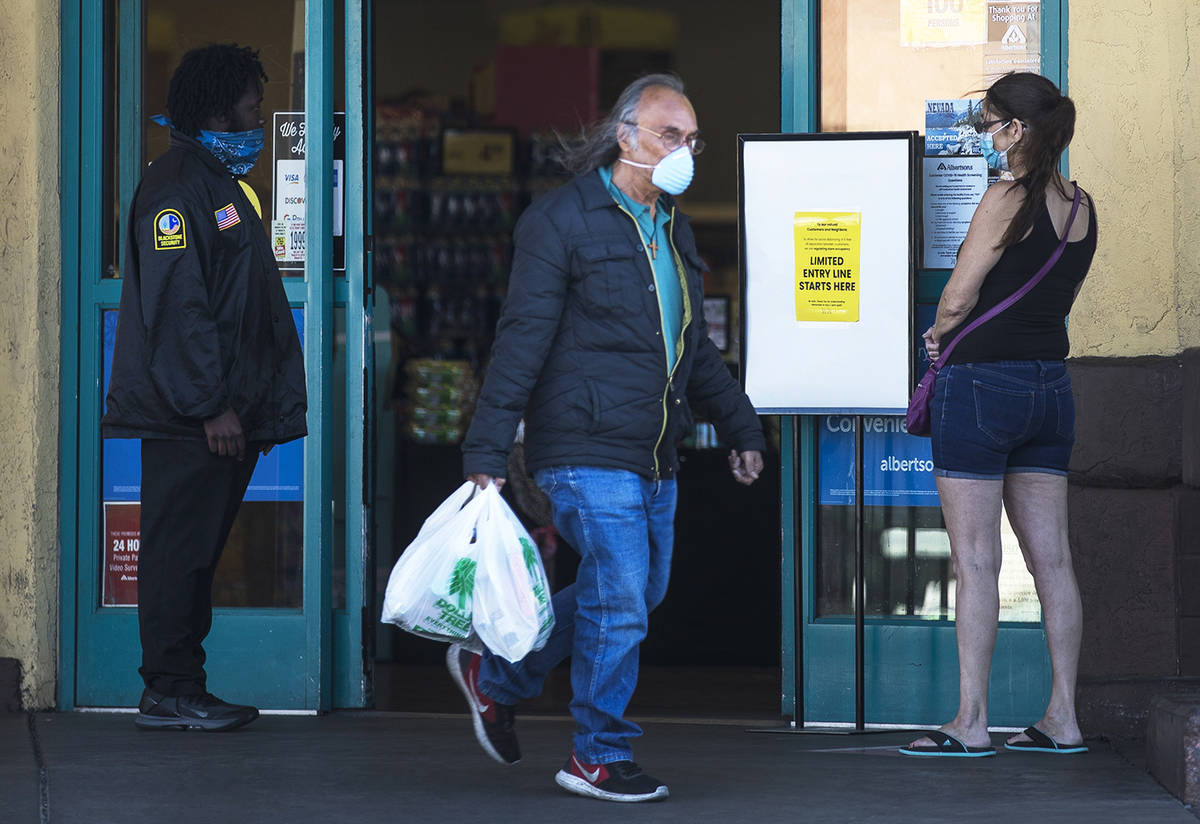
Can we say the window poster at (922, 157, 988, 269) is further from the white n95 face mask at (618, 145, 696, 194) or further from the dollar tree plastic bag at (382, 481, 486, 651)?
the dollar tree plastic bag at (382, 481, 486, 651)

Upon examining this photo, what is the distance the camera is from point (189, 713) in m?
5.38

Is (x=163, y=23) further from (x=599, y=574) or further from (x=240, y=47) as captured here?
(x=599, y=574)

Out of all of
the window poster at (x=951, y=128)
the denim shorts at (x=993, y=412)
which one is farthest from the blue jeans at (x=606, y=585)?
the window poster at (x=951, y=128)

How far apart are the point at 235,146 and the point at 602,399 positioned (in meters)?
1.77

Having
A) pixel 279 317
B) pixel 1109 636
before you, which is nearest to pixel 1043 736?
pixel 1109 636

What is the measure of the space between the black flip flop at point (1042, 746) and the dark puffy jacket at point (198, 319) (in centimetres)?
234

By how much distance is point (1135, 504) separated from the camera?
5430 millimetres

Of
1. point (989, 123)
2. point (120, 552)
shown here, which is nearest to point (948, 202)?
point (989, 123)

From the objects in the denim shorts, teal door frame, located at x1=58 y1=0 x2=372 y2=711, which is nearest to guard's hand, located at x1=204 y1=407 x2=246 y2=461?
teal door frame, located at x1=58 y1=0 x2=372 y2=711

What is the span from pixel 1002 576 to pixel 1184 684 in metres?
0.63

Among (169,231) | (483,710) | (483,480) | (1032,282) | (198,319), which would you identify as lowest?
(483,710)

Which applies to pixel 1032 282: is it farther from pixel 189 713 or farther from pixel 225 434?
pixel 189 713

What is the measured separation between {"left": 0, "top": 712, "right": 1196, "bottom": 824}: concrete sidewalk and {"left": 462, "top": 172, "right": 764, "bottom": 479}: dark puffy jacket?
2.80 feet

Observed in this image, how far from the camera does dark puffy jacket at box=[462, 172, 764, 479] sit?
430 cm
